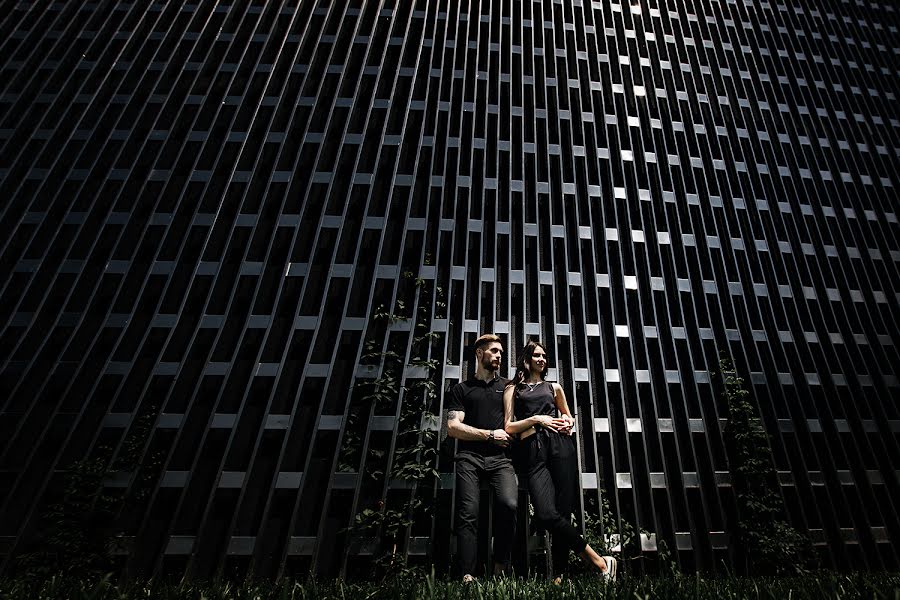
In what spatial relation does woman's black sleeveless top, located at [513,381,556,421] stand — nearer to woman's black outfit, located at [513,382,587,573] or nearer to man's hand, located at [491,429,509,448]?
woman's black outfit, located at [513,382,587,573]

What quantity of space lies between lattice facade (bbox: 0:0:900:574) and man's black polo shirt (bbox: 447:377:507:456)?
1.51ft

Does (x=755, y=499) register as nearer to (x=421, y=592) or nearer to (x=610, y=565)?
(x=610, y=565)

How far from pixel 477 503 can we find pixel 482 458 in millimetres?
252

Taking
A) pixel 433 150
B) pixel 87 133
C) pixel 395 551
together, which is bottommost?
pixel 395 551

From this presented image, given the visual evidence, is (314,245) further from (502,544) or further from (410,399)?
(502,544)

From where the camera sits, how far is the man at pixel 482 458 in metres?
2.45

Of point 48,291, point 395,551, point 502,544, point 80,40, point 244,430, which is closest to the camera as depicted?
point 502,544

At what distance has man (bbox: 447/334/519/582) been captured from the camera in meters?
2.45

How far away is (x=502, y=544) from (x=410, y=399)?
1172 mm

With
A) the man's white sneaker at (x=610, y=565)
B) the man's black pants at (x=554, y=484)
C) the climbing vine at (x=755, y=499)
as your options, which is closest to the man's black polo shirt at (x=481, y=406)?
the man's black pants at (x=554, y=484)

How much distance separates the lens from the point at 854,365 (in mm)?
3807

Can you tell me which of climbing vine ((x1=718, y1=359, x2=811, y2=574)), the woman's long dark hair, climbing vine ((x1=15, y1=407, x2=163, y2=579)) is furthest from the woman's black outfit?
climbing vine ((x1=15, y1=407, x2=163, y2=579))

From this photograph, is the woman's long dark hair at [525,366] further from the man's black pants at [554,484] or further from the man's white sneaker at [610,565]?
the man's white sneaker at [610,565]

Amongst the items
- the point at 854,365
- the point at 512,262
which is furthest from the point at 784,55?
the point at 512,262
